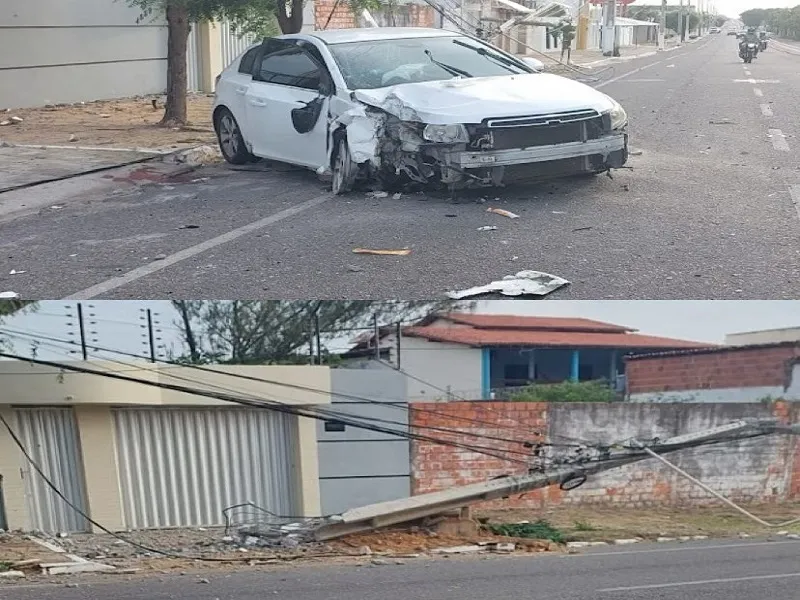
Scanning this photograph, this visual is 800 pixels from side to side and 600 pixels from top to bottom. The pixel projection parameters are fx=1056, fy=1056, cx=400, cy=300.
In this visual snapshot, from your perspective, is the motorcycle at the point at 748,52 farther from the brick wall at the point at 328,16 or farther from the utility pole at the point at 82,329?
the utility pole at the point at 82,329

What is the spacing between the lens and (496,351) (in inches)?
355

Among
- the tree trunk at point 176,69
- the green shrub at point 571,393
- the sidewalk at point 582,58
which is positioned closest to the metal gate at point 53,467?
the green shrub at point 571,393

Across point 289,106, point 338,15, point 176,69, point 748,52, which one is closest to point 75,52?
point 176,69

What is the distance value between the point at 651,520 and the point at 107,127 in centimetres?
1011

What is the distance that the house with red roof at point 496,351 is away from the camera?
8000 millimetres

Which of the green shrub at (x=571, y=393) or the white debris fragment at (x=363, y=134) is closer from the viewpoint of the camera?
the white debris fragment at (x=363, y=134)

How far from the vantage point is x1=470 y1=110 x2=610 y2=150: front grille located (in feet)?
29.2

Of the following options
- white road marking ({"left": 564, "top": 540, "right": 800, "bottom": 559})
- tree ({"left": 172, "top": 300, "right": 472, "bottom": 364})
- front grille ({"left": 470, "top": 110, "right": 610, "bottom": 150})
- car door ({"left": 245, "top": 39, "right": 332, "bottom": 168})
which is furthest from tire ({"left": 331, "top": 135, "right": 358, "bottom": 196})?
white road marking ({"left": 564, "top": 540, "right": 800, "bottom": 559})

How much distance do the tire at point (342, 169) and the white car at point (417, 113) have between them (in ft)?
0.04

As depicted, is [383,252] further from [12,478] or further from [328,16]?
[328,16]

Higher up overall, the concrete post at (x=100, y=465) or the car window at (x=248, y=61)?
the car window at (x=248, y=61)

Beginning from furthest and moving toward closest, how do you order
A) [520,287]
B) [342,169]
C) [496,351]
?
[342,169], [496,351], [520,287]

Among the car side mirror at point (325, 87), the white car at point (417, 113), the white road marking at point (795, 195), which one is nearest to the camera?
the white car at point (417, 113)

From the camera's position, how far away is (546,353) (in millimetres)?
9227
